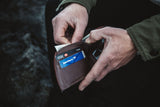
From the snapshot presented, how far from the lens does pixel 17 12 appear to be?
1.52 metres

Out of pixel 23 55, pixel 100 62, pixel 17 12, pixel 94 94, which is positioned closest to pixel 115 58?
pixel 100 62

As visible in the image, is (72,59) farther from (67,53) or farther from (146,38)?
(146,38)

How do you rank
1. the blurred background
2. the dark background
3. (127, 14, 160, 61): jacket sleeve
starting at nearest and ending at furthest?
(127, 14, 160, 61): jacket sleeve
the dark background
the blurred background

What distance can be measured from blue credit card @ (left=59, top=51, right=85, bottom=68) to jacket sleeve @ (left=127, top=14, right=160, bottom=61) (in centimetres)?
29

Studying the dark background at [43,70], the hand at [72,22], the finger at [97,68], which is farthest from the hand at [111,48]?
the dark background at [43,70]

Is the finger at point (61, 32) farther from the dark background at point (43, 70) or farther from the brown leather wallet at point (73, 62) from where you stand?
the dark background at point (43, 70)

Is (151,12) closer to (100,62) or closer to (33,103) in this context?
(100,62)

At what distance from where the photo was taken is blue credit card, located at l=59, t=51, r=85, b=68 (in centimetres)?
68

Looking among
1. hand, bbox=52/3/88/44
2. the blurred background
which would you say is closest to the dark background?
the blurred background

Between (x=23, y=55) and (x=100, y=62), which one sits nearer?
(x=100, y=62)

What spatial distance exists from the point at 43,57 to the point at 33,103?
46 cm

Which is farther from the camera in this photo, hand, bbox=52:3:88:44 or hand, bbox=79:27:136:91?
hand, bbox=52:3:88:44

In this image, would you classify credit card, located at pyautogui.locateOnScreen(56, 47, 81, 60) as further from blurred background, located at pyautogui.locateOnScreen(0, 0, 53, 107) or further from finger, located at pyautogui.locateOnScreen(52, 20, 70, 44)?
blurred background, located at pyautogui.locateOnScreen(0, 0, 53, 107)

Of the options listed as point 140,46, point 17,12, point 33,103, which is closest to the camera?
point 140,46
